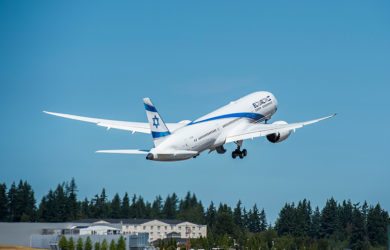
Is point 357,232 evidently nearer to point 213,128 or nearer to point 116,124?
point 213,128

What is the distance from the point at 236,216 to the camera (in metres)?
152

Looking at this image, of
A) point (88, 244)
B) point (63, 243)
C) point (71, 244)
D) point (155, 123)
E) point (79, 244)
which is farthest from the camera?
point (88, 244)

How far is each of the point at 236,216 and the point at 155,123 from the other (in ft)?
305

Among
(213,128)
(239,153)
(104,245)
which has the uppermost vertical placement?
(213,128)

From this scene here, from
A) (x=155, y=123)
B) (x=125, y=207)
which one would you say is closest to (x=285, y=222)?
(x=125, y=207)

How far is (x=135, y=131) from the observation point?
74062 millimetres

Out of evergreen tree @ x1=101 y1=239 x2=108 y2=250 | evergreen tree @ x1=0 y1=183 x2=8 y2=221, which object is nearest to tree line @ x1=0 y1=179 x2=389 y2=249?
evergreen tree @ x1=0 y1=183 x2=8 y2=221

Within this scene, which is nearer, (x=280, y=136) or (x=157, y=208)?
(x=280, y=136)

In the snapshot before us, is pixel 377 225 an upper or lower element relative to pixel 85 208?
lower

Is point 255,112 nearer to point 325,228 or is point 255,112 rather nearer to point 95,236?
point 95,236

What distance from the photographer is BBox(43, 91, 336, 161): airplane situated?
62531 mm

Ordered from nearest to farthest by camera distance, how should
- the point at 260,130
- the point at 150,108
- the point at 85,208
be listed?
the point at 150,108 < the point at 260,130 < the point at 85,208

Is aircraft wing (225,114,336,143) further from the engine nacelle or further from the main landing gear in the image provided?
the engine nacelle

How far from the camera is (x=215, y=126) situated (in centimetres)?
6944
